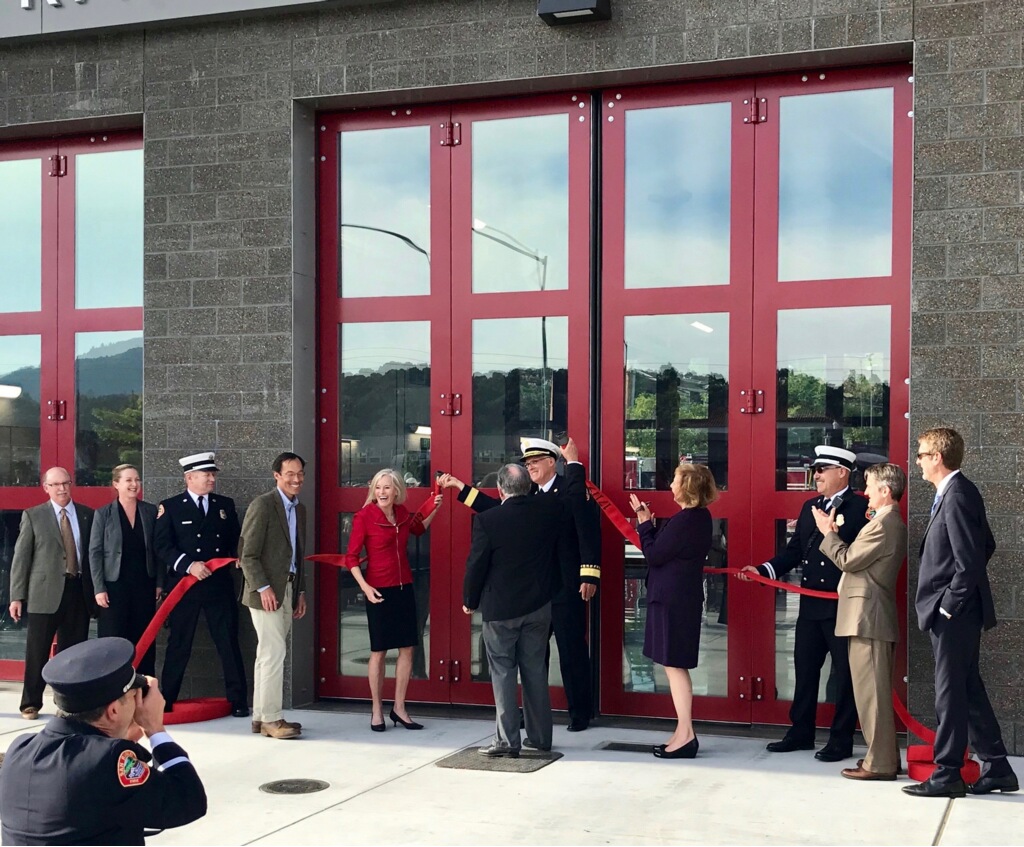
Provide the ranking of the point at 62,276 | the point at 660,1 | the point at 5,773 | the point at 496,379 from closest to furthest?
the point at 5,773 → the point at 660,1 → the point at 496,379 → the point at 62,276

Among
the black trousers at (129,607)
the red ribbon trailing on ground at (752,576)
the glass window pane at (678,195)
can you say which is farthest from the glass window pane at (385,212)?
the black trousers at (129,607)

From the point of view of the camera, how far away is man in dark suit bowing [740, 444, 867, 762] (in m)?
7.36

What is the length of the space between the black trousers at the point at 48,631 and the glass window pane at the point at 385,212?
287 cm

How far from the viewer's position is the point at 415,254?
921cm

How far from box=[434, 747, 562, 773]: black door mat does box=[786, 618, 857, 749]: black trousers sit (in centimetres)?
144

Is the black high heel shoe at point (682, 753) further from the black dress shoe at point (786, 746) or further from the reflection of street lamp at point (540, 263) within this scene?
the reflection of street lamp at point (540, 263)

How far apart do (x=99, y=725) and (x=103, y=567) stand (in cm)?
556

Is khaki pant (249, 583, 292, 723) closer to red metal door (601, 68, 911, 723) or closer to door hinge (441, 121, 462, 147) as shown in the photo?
red metal door (601, 68, 911, 723)

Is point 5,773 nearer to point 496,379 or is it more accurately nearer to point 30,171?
point 496,379

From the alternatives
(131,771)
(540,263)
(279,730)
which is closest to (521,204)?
(540,263)

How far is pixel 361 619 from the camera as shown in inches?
365

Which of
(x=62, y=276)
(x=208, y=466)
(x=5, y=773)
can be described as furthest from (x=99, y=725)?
(x=62, y=276)

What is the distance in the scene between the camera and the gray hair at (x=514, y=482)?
752 centimetres

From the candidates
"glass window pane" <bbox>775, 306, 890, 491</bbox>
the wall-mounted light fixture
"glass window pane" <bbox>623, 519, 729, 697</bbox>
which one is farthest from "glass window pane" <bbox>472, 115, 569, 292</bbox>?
"glass window pane" <bbox>623, 519, 729, 697</bbox>
